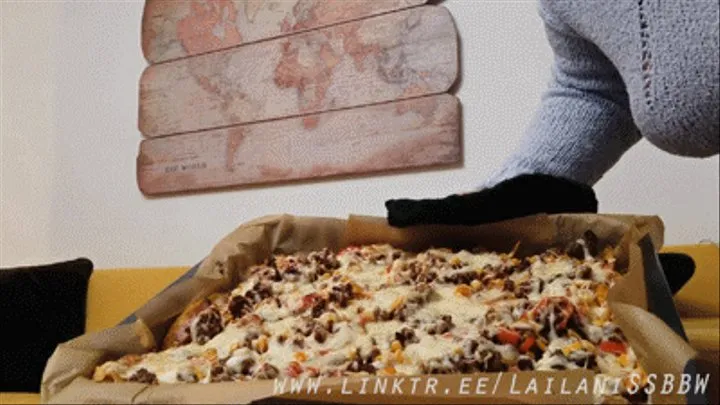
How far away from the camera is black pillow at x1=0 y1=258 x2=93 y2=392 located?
208cm

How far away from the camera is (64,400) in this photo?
68 centimetres

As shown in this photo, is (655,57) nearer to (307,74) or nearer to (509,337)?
(509,337)

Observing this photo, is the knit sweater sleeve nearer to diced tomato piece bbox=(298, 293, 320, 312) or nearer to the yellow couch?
diced tomato piece bbox=(298, 293, 320, 312)

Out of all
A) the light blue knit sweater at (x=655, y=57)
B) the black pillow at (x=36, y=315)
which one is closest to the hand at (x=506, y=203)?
the light blue knit sweater at (x=655, y=57)

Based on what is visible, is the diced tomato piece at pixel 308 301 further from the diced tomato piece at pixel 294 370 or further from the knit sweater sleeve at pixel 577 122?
the knit sweater sleeve at pixel 577 122

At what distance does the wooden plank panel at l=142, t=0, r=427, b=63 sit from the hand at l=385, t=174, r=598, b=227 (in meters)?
1.27

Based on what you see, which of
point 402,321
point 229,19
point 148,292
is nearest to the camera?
point 402,321

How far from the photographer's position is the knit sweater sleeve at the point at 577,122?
0.73 m

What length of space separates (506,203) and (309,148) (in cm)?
140

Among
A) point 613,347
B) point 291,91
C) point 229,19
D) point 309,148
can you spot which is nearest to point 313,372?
point 613,347

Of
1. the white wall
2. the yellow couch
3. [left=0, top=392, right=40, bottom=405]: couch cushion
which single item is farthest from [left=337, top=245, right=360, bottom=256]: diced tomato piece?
the white wall

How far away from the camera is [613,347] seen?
2.27 feet

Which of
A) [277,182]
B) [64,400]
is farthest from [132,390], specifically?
[277,182]

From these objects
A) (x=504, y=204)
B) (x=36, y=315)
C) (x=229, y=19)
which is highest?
(x=229, y=19)
